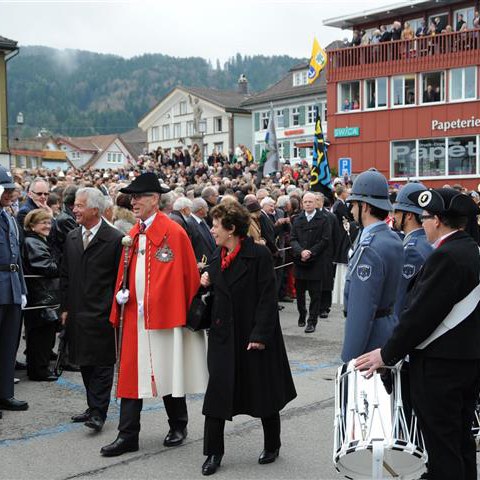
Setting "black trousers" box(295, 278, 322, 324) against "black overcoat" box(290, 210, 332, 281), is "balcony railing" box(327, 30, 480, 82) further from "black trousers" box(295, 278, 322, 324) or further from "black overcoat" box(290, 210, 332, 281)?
"black trousers" box(295, 278, 322, 324)

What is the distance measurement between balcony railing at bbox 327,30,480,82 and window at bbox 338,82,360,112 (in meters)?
0.60

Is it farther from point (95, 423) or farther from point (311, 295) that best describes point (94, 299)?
point (311, 295)

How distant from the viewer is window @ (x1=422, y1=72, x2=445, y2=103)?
3611 cm

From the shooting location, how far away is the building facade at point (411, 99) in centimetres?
3528

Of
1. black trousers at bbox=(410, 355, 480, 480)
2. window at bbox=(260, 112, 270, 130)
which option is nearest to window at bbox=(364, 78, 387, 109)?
window at bbox=(260, 112, 270, 130)

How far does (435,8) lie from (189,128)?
4268 centimetres

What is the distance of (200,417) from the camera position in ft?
22.1

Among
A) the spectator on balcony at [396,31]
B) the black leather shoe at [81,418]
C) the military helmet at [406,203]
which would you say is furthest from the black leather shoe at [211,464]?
the spectator on balcony at [396,31]

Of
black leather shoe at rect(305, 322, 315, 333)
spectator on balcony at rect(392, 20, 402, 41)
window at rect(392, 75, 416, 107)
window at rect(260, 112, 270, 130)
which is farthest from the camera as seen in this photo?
window at rect(260, 112, 270, 130)

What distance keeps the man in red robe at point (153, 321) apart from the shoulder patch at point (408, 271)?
1.65m

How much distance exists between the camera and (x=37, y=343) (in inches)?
323

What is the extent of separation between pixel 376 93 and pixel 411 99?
2.02 meters

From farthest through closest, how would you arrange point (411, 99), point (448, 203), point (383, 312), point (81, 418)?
point (411, 99)
point (81, 418)
point (383, 312)
point (448, 203)

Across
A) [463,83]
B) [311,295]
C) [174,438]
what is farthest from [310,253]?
[463,83]
